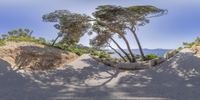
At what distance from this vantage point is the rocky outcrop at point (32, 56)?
22406 mm

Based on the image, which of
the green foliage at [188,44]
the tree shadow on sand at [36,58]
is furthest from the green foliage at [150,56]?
the tree shadow on sand at [36,58]

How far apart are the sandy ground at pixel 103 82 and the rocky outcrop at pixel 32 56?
2.40ft

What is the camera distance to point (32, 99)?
13.5 m

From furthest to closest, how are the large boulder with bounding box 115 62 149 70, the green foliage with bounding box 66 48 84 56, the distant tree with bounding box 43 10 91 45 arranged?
the green foliage with bounding box 66 48 84 56 < the distant tree with bounding box 43 10 91 45 < the large boulder with bounding box 115 62 149 70

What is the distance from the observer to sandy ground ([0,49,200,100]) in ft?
47.8

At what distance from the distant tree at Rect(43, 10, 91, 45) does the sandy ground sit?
230cm

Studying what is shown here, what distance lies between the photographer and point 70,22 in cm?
2611

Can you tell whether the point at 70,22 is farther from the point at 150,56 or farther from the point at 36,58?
the point at 150,56

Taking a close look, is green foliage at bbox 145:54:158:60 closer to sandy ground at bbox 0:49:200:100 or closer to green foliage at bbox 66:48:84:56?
sandy ground at bbox 0:49:200:100

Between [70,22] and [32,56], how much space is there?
386 cm

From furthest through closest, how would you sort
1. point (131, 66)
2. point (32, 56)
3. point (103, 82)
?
point (131, 66)
point (32, 56)
point (103, 82)

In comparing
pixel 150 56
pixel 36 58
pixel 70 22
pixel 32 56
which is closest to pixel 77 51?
pixel 70 22

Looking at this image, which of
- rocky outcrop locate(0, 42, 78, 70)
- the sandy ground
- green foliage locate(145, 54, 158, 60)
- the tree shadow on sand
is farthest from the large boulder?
green foliage locate(145, 54, 158, 60)

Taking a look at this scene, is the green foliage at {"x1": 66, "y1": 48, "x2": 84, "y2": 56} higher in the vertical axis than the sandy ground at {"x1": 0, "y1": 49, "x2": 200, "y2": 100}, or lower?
→ higher
